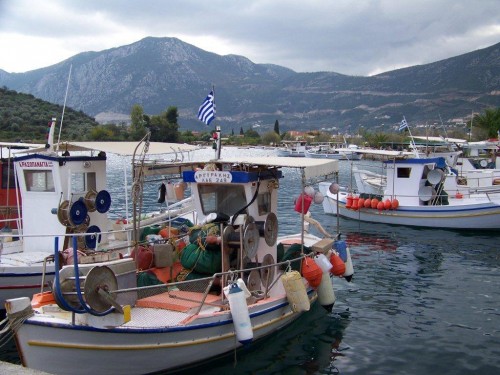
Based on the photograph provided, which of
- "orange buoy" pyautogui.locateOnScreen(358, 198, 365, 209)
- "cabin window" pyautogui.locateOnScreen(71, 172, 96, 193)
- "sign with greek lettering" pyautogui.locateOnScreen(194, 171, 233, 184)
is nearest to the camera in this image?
"sign with greek lettering" pyautogui.locateOnScreen(194, 171, 233, 184)

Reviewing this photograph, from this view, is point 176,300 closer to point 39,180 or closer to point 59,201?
point 59,201

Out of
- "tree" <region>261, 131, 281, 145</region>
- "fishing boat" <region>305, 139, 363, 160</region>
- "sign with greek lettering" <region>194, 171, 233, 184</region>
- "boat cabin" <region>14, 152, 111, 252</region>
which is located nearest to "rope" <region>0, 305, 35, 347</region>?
"sign with greek lettering" <region>194, 171, 233, 184</region>

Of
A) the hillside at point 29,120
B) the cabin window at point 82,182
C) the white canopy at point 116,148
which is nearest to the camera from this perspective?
the white canopy at point 116,148

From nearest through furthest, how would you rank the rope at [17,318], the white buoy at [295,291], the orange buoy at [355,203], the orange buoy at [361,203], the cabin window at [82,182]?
the rope at [17,318]
the white buoy at [295,291]
the cabin window at [82,182]
the orange buoy at [361,203]
the orange buoy at [355,203]

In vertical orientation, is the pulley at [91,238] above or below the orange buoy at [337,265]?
above

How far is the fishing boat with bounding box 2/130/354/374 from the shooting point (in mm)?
7328

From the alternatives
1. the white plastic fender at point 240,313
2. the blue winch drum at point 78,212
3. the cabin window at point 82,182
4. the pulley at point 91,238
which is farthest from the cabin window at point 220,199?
the cabin window at point 82,182

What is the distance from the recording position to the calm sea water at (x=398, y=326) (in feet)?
31.7

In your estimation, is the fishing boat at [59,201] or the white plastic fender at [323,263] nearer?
the white plastic fender at [323,263]

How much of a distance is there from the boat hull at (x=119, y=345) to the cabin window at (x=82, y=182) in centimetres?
622

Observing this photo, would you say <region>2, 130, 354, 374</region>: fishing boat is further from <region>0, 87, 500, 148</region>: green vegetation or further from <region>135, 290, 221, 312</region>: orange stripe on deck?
<region>0, 87, 500, 148</region>: green vegetation

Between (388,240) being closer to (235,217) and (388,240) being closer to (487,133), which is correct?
(235,217)

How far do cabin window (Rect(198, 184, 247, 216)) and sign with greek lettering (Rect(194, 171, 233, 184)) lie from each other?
0.27 meters

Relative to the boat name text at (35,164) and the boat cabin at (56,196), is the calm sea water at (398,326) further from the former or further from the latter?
the boat name text at (35,164)
